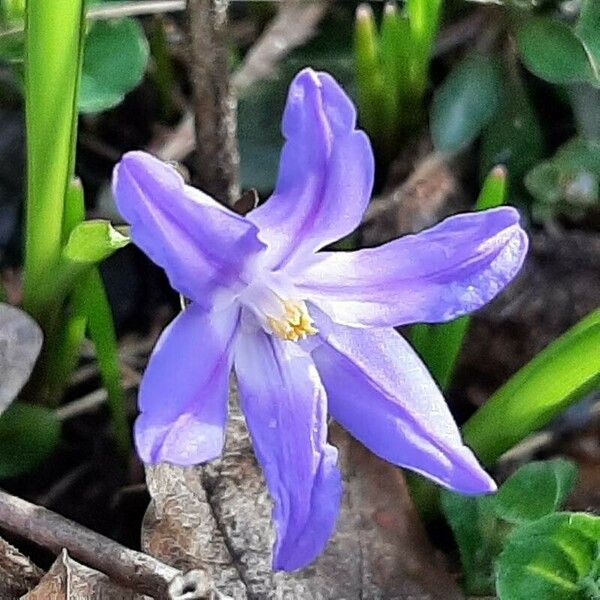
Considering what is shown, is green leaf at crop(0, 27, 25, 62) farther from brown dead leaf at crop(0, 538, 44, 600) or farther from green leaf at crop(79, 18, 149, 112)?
brown dead leaf at crop(0, 538, 44, 600)

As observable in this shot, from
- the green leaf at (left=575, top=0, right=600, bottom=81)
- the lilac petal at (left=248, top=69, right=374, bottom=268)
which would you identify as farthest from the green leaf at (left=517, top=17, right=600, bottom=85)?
the lilac petal at (left=248, top=69, right=374, bottom=268)

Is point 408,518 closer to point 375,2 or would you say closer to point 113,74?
point 113,74

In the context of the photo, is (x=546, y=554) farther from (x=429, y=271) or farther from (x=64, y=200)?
(x=64, y=200)

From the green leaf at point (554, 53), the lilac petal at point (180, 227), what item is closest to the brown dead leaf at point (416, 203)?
the green leaf at point (554, 53)

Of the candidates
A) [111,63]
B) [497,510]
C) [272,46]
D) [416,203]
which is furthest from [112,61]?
[497,510]

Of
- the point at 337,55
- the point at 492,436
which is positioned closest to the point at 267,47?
the point at 337,55
